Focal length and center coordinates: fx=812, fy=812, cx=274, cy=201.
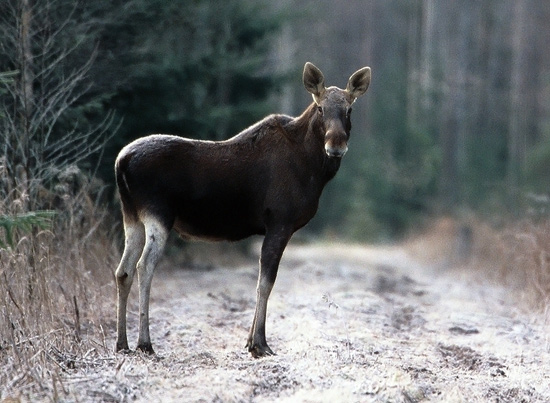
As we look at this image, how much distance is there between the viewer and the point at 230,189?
7.45 m

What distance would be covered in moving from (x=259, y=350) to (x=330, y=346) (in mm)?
710

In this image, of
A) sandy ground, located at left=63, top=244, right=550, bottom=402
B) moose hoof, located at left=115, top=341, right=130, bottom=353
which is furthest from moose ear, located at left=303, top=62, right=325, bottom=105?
moose hoof, located at left=115, top=341, right=130, bottom=353

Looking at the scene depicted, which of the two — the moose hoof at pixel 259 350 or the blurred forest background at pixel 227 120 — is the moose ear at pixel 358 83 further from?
the blurred forest background at pixel 227 120

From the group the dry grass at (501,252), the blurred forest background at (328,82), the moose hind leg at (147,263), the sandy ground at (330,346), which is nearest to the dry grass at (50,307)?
the sandy ground at (330,346)

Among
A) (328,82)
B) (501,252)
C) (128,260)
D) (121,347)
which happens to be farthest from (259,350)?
(328,82)

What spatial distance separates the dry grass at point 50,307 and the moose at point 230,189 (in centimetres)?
66

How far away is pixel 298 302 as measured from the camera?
10.9 meters

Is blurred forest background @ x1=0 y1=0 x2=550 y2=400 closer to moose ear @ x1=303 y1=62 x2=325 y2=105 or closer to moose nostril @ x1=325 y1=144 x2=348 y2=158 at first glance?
moose nostril @ x1=325 y1=144 x2=348 y2=158

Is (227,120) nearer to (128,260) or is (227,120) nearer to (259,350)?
(128,260)

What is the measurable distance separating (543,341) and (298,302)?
326cm

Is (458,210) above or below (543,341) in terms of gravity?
below

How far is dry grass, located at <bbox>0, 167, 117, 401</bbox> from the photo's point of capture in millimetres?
5719

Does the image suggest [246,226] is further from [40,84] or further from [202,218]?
[40,84]

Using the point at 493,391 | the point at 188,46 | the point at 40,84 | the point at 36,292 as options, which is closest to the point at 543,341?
the point at 493,391
